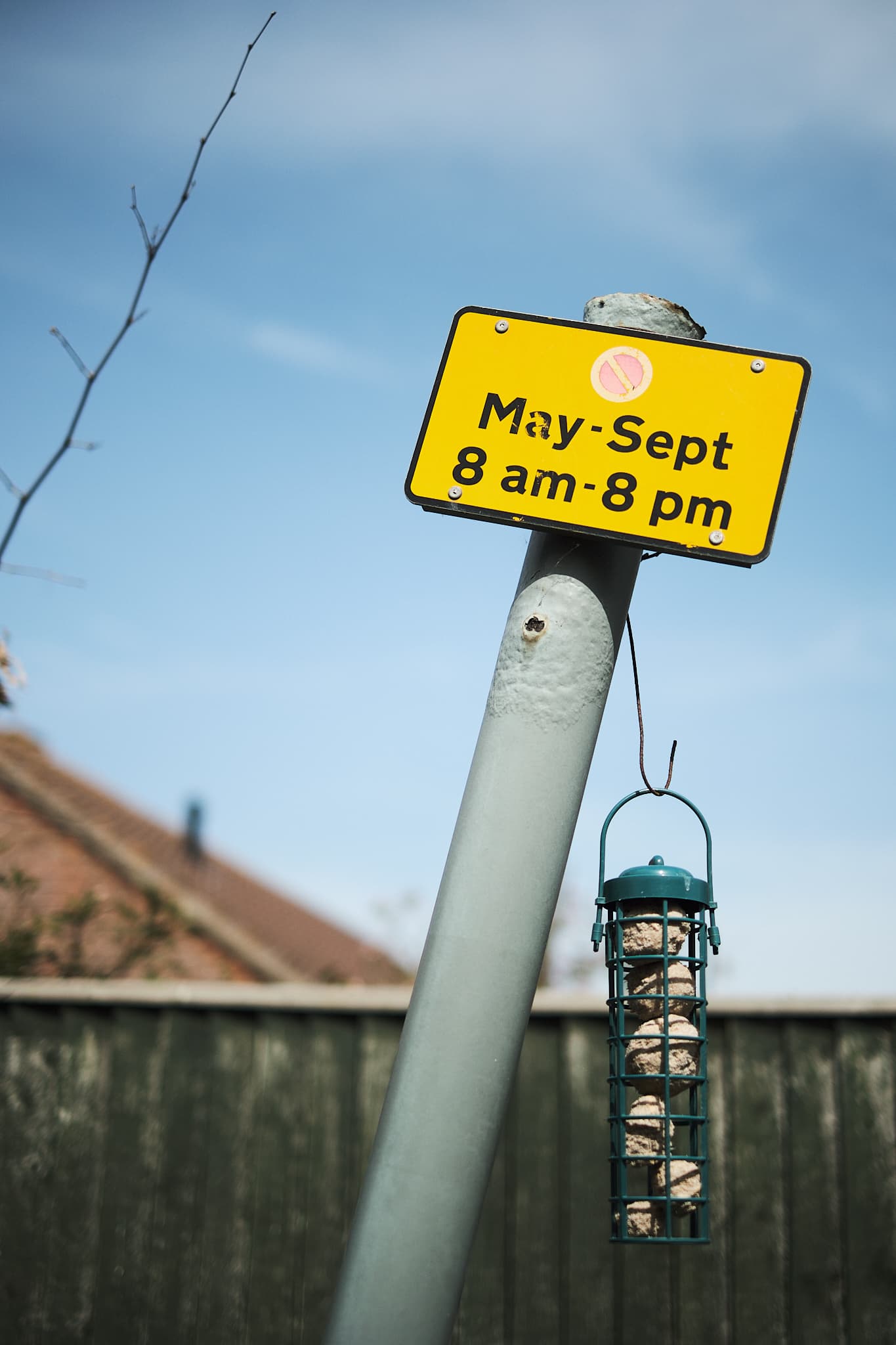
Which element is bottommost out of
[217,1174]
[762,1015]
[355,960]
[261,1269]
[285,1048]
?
[261,1269]

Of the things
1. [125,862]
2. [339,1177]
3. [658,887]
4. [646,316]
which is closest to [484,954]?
[658,887]

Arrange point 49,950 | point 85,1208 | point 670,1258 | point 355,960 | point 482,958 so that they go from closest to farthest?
point 482,958
point 670,1258
point 85,1208
point 49,950
point 355,960

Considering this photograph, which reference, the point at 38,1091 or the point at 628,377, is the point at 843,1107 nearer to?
the point at 38,1091

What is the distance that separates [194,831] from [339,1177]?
14.7 meters

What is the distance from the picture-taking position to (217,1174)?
13.6 feet

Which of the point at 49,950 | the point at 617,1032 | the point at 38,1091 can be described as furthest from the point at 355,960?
the point at 617,1032

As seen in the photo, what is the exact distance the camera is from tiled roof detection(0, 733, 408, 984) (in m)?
14.6

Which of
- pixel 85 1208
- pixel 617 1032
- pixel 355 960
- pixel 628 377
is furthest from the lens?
pixel 355 960

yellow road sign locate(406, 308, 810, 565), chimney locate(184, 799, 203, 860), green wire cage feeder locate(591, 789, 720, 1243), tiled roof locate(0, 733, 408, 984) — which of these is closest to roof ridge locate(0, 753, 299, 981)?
tiled roof locate(0, 733, 408, 984)

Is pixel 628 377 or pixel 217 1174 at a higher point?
pixel 628 377

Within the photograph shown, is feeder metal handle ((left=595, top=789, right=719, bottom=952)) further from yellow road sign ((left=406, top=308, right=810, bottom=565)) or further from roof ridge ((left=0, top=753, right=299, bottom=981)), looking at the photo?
roof ridge ((left=0, top=753, right=299, bottom=981))

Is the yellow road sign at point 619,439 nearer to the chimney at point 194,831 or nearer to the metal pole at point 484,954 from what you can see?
the metal pole at point 484,954

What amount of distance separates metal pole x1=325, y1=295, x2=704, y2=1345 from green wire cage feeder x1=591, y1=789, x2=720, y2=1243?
0.33 metres

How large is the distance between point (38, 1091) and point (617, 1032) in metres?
3.25
